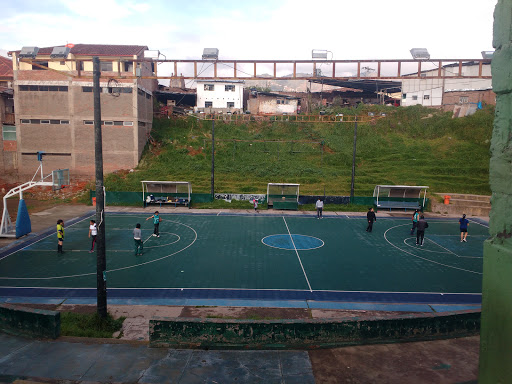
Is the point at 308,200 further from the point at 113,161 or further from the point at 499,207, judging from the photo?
the point at 499,207

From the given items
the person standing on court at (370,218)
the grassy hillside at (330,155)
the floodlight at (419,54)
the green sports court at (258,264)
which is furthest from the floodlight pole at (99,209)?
the grassy hillside at (330,155)

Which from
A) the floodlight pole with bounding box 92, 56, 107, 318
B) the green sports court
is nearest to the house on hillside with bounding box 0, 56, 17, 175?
the green sports court

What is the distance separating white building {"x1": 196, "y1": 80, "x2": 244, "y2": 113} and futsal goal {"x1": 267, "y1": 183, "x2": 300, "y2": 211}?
24132mm

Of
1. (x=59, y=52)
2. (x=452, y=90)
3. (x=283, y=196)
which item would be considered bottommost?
(x=283, y=196)

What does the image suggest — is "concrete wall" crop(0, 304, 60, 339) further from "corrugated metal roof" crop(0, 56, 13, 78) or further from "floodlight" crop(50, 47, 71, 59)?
"corrugated metal roof" crop(0, 56, 13, 78)

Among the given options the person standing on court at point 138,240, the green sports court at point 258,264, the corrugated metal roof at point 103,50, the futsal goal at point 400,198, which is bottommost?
the green sports court at point 258,264

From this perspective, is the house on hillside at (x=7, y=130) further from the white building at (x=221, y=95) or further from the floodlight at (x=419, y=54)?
the floodlight at (x=419, y=54)

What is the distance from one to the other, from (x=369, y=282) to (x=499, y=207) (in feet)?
43.1

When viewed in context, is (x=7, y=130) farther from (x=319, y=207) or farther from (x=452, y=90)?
(x=452, y=90)

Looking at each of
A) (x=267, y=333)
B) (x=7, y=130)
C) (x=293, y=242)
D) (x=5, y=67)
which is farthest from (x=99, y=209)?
(x=5, y=67)

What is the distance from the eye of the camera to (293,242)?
2197 centimetres

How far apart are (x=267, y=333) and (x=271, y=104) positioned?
169ft

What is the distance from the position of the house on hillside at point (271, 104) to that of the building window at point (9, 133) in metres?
30.8

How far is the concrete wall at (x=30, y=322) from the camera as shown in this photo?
916cm
